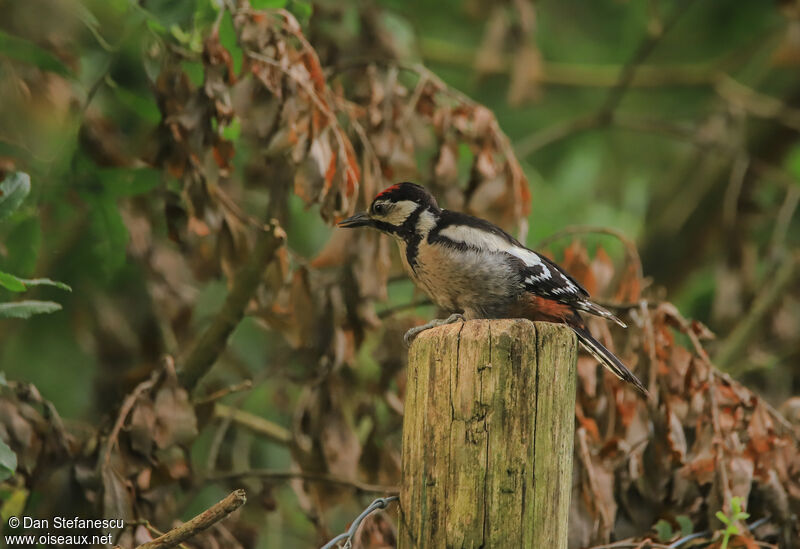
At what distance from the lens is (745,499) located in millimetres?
3486

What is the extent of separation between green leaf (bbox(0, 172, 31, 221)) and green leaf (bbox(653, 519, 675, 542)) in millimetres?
2332

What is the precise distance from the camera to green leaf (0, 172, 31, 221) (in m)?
A: 2.98

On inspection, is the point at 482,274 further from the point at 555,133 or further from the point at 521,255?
the point at 555,133

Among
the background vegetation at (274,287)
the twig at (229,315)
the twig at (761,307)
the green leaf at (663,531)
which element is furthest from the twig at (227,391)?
the twig at (761,307)

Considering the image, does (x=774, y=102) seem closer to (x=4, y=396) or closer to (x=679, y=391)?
(x=679, y=391)

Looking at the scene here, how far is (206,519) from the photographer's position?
2.42 m

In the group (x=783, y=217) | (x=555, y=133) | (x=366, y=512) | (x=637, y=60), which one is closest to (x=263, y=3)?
(x=366, y=512)

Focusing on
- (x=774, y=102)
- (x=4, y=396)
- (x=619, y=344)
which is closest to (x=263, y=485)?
(x=4, y=396)

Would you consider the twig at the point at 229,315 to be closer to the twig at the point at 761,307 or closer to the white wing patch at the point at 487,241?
the white wing patch at the point at 487,241

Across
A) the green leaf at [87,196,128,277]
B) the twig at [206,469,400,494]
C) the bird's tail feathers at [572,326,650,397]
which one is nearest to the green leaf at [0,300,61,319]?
the green leaf at [87,196,128,277]

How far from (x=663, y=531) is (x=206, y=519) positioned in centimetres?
181

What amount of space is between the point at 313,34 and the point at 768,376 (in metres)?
3.26

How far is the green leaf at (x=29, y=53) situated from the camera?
3838mm

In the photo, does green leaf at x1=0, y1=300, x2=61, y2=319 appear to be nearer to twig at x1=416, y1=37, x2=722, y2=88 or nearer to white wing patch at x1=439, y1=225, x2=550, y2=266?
white wing patch at x1=439, y1=225, x2=550, y2=266
